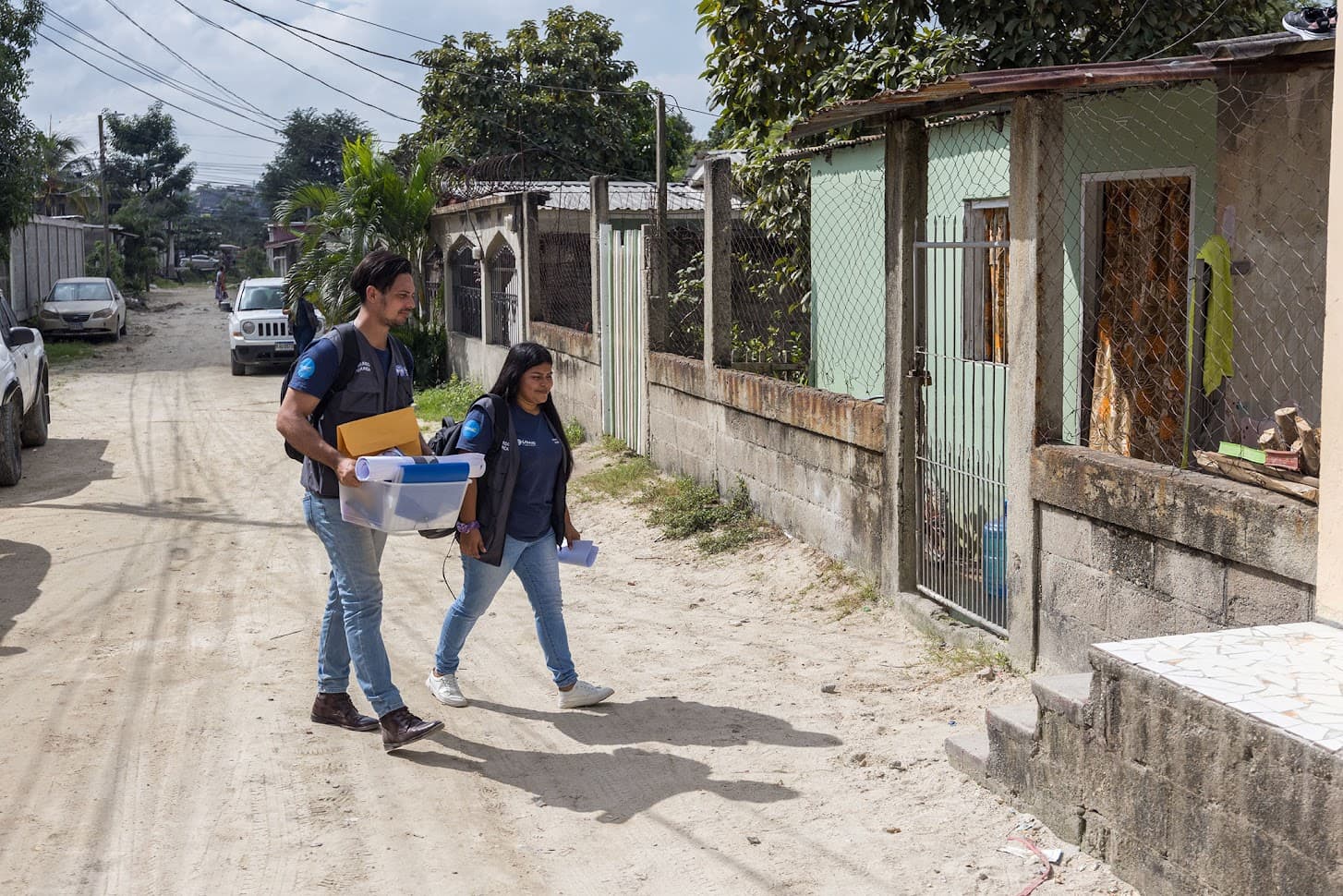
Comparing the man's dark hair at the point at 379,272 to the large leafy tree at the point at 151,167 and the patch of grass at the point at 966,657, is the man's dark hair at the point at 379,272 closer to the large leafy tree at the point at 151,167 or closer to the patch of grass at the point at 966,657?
the patch of grass at the point at 966,657

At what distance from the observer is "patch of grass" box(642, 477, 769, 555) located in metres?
8.70

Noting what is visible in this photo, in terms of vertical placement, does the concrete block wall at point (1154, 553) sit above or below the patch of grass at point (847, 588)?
above

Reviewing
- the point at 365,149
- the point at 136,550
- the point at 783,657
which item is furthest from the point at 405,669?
the point at 365,149

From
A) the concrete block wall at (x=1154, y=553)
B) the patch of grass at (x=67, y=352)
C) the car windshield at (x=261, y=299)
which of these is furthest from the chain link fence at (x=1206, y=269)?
the patch of grass at (x=67, y=352)

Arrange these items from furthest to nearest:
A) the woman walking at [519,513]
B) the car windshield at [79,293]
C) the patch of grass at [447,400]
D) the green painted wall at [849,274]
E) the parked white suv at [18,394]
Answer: the car windshield at [79,293], the patch of grass at [447,400], the parked white suv at [18,394], the green painted wall at [849,274], the woman walking at [519,513]

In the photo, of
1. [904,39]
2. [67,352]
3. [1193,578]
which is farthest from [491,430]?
[67,352]

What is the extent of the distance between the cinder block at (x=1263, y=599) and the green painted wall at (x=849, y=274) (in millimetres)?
5470

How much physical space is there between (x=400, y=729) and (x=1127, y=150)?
5.61 meters

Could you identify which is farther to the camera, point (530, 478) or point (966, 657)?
point (966, 657)

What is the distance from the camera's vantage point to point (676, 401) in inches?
413

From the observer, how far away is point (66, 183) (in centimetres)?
5312

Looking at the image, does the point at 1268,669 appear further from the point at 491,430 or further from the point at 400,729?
the point at 400,729

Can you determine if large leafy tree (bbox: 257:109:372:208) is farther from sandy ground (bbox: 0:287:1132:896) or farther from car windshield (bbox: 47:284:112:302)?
sandy ground (bbox: 0:287:1132:896)

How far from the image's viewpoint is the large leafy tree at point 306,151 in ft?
267
